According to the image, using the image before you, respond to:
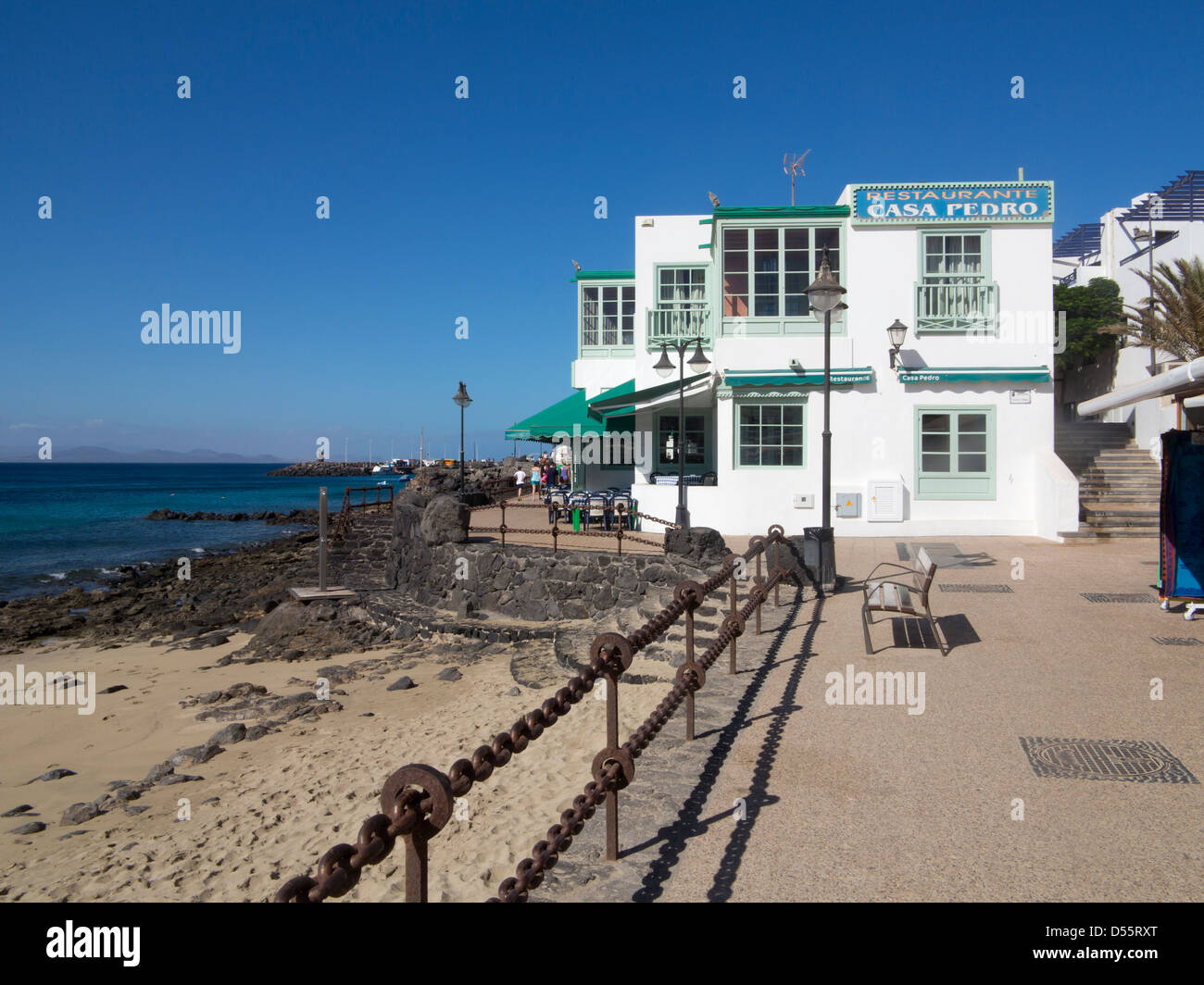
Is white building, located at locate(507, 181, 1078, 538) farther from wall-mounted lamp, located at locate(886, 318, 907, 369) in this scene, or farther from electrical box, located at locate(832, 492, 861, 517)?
wall-mounted lamp, located at locate(886, 318, 907, 369)

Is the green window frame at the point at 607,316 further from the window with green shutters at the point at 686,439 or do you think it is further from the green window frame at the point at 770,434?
the green window frame at the point at 770,434

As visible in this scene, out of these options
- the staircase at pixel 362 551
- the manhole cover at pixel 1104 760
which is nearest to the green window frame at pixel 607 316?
the staircase at pixel 362 551

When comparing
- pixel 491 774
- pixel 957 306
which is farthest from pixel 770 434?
pixel 491 774

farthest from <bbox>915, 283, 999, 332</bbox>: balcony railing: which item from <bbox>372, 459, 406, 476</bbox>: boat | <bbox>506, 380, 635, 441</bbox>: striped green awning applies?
<bbox>372, 459, 406, 476</bbox>: boat

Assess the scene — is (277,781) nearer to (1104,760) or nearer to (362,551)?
(1104,760)

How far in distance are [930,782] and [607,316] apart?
19.8 m

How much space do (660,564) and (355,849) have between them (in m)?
10.8

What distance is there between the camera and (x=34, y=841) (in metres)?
6.67

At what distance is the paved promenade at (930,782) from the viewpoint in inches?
132

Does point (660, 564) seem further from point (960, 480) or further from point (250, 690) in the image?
point (960, 480)

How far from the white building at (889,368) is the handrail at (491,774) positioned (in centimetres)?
1173

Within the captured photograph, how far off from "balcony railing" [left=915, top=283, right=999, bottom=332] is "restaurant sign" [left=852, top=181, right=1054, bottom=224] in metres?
1.33

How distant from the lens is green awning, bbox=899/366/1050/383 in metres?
15.7
